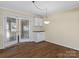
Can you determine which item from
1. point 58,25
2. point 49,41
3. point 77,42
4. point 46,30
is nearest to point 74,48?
point 77,42

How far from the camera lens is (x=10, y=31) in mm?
5680

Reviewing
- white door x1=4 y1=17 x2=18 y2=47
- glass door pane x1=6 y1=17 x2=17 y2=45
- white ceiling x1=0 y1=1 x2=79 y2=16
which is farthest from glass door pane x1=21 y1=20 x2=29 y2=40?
white ceiling x1=0 y1=1 x2=79 y2=16

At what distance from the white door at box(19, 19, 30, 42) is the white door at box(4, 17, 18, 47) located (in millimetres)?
636

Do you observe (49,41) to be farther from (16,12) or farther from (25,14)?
(16,12)

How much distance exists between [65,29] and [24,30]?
3.30 m

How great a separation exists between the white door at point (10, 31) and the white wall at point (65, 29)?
2790 mm

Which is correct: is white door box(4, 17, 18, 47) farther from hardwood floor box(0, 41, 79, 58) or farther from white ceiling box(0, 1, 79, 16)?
→ white ceiling box(0, 1, 79, 16)

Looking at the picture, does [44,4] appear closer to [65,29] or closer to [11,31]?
[65,29]

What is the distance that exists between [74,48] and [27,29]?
12.8 feet

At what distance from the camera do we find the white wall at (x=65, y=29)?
4.61 metres

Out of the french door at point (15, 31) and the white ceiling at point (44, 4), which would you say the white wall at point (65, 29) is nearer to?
the white ceiling at point (44, 4)

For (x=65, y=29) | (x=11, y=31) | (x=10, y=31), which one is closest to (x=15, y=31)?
(x=11, y=31)

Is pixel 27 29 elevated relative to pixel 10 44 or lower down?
elevated

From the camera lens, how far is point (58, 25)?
5984mm
